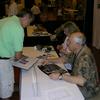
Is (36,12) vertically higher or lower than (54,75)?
higher

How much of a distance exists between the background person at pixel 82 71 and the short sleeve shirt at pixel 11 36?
0.72 metres

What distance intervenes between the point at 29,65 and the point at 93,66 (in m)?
0.81

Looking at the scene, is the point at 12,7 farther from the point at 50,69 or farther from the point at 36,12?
the point at 50,69

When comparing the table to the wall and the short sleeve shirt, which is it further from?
the wall

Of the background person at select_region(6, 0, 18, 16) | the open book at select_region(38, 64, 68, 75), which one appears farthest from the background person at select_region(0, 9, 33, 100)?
the background person at select_region(6, 0, 18, 16)

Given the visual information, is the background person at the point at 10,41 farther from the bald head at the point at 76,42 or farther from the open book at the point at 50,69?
the bald head at the point at 76,42

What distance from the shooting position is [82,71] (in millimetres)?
2873

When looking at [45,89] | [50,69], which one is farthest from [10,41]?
[45,89]

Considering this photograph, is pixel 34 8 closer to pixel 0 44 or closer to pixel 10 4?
pixel 10 4

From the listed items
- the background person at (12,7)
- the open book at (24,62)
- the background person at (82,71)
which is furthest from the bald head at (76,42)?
the background person at (12,7)

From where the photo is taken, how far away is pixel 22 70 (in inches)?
133

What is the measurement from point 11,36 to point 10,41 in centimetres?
8

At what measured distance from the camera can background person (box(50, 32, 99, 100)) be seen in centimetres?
286

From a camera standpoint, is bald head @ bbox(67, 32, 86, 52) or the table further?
bald head @ bbox(67, 32, 86, 52)
